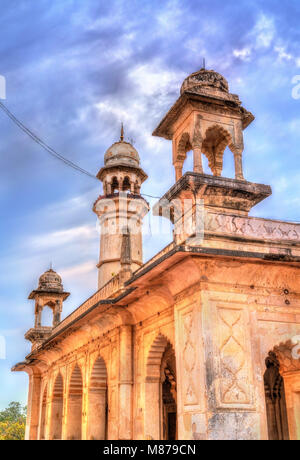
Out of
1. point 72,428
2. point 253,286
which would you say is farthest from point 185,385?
point 72,428

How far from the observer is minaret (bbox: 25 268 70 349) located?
25000mm

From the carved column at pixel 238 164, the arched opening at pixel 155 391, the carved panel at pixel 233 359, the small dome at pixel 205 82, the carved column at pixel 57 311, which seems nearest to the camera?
the carved panel at pixel 233 359

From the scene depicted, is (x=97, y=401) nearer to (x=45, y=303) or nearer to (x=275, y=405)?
(x=275, y=405)

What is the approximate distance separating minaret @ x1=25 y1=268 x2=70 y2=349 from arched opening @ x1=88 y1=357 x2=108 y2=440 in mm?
10895

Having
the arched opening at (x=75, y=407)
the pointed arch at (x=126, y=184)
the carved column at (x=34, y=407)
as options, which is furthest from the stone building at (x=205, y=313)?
the pointed arch at (x=126, y=184)

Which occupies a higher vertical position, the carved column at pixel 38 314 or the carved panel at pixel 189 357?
the carved column at pixel 38 314

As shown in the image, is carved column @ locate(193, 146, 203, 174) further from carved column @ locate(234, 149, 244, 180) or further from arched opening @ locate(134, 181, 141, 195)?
arched opening @ locate(134, 181, 141, 195)

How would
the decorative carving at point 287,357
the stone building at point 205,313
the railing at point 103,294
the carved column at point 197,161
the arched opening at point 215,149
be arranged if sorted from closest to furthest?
the stone building at point 205,313 → the decorative carving at point 287,357 → the carved column at point 197,161 → the arched opening at point 215,149 → the railing at point 103,294

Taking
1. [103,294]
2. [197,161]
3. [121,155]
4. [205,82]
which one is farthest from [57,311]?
[205,82]

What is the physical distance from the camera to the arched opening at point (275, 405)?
12781mm

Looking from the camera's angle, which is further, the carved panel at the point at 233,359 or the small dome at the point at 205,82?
the small dome at the point at 205,82

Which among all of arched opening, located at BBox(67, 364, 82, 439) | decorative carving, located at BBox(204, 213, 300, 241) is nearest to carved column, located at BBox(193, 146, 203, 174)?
decorative carving, located at BBox(204, 213, 300, 241)

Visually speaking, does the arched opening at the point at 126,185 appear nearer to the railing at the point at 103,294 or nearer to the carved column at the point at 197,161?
the railing at the point at 103,294

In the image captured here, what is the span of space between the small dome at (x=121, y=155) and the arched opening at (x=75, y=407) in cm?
1138
